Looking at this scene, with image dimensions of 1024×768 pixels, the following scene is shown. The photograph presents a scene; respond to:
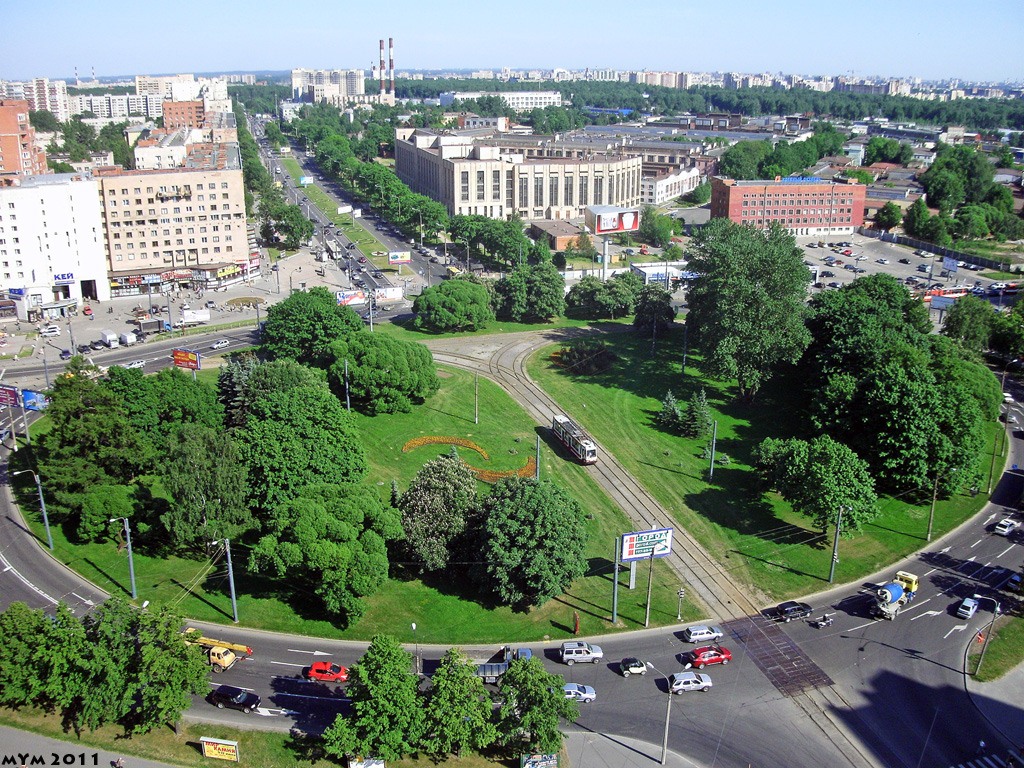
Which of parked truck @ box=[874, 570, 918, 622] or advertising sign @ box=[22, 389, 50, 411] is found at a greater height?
advertising sign @ box=[22, 389, 50, 411]

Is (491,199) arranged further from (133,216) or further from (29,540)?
(29,540)

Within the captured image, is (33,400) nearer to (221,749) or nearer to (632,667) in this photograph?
(221,749)

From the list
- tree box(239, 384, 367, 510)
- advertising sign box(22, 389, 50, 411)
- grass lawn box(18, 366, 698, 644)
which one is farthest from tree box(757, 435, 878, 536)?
advertising sign box(22, 389, 50, 411)

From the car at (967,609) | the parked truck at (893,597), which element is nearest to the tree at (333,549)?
the parked truck at (893,597)

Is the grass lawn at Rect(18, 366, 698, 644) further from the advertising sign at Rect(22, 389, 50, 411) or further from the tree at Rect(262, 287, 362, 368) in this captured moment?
the tree at Rect(262, 287, 362, 368)

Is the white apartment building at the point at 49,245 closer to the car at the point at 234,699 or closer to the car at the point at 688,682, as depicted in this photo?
the car at the point at 234,699

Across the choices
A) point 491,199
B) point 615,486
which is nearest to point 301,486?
point 615,486
